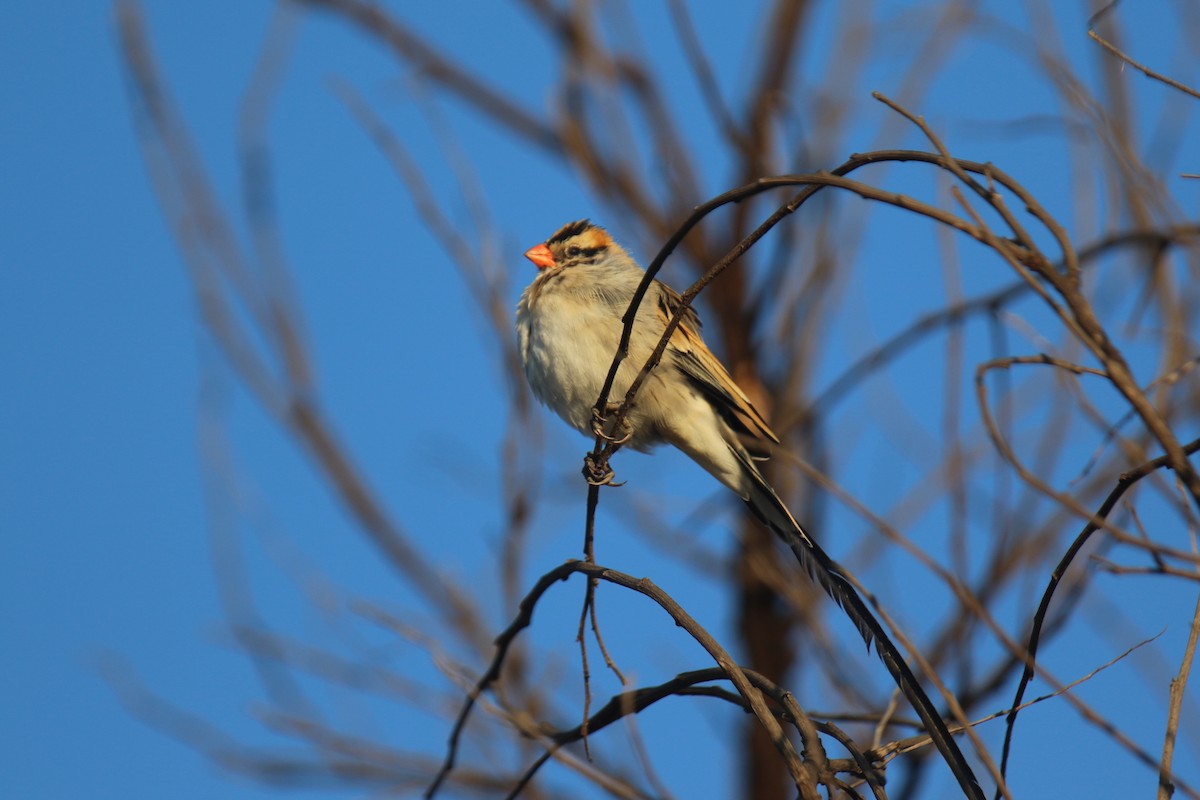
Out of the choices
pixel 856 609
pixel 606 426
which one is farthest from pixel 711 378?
pixel 856 609

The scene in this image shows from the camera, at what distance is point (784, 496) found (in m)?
4.49

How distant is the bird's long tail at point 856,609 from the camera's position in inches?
66.7

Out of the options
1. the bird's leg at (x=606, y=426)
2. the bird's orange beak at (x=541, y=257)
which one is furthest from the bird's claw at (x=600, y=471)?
the bird's orange beak at (x=541, y=257)

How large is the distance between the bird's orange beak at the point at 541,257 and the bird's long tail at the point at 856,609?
1.18 m

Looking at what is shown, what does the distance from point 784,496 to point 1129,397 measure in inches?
Answer: 124

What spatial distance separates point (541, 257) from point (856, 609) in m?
2.60

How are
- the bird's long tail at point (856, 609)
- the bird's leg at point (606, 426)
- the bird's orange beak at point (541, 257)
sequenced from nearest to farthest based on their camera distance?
the bird's long tail at point (856, 609) < the bird's leg at point (606, 426) < the bird's orange beak at point (541, 257)

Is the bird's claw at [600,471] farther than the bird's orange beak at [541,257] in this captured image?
No

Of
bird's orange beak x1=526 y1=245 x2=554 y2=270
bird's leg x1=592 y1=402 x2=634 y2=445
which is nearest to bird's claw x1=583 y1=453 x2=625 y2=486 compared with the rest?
bird's leg x1=592 y1=402 x2=634 y2=445

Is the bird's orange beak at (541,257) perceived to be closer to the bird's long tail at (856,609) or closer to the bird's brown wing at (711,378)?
the bird's brown wing at (711,378)

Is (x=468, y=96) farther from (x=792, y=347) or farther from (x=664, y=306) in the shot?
(x=792, y=347)

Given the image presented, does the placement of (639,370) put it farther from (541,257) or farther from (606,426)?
(541,257)

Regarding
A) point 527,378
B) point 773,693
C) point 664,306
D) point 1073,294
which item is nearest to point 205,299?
point 527,378

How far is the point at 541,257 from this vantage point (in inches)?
181
